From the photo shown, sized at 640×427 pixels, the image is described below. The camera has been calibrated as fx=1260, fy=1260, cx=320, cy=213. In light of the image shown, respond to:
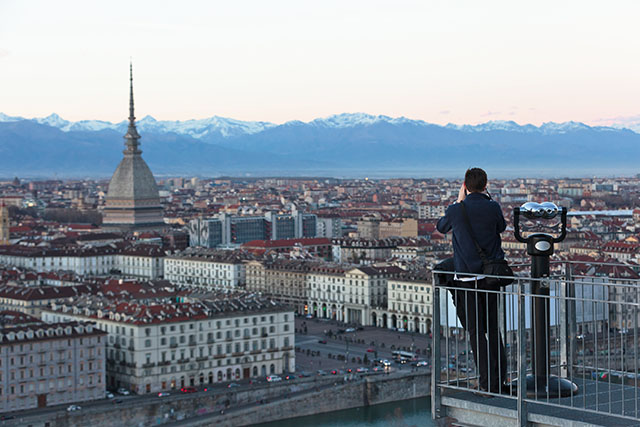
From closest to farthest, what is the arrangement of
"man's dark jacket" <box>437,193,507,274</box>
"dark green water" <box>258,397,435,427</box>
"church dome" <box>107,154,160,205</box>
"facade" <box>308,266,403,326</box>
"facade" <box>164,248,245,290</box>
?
"man's dark jacket" <box>437,193,507,274</box>
"dark green water" <box>258,397,435,427</box>
"facade" <box>308,266,403,326</box>
"facade" <box>164,248,245,290</box>
"church dome" <box>107,154,160,205</box>

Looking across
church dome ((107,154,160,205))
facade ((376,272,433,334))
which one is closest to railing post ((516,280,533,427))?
facade ((376,272,433,334))

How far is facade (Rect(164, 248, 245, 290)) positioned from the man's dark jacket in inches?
1622

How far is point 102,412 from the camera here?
79.0ft

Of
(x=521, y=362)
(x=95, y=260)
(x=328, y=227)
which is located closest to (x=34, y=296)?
(x=95, y=260)

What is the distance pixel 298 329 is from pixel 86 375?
11.6 meters

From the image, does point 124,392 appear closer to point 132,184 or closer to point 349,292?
point 349,292

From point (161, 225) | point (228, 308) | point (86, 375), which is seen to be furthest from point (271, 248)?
point (86, 375)

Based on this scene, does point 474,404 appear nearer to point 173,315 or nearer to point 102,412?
point 102,412

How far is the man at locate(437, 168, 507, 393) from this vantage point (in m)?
4.42

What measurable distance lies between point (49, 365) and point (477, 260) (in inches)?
865

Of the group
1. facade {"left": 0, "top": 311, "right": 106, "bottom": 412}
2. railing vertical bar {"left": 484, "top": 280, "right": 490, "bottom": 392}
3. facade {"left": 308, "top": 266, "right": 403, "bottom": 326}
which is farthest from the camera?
facade {"left": 308, "top": 266, "right": 403, "bottom": 326}

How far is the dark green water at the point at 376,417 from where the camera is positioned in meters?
25.1

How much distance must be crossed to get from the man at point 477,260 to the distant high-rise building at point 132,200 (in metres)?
66.5

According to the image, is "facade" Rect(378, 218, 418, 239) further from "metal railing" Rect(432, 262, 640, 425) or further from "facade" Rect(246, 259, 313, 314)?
"metal railing" Rect(432, 262, 640, 425)
